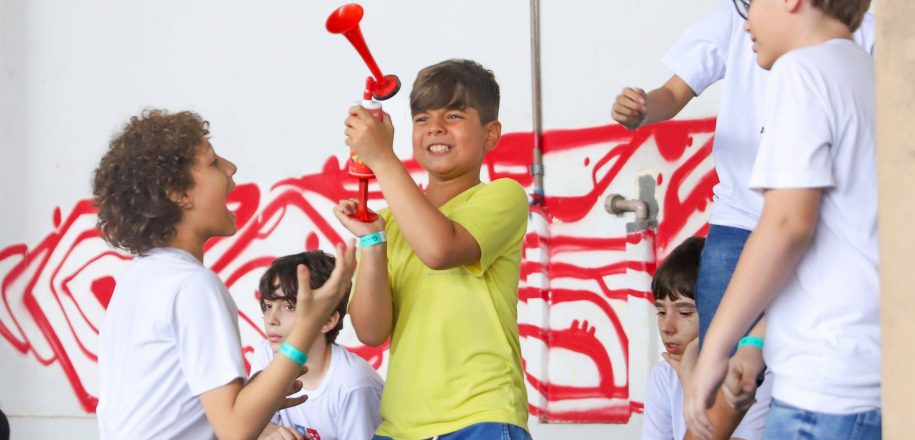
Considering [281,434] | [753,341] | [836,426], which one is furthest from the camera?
[281,434]

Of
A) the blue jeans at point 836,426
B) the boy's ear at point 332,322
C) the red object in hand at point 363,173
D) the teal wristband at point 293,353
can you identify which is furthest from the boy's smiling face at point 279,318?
the blue jeans at point 836,426

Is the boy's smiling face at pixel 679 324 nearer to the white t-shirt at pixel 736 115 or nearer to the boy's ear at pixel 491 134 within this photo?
the white t-shirt at pixel 736 115

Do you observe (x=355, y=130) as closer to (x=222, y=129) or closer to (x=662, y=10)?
(x=662, y=10)

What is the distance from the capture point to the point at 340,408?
330 centimetres

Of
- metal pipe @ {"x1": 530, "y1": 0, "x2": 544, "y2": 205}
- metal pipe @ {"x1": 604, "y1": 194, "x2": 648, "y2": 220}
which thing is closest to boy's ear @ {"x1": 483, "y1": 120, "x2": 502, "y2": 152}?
metal pipe @ {"x1": 604, "y1": 194, "x2": 648, "y2": 220}

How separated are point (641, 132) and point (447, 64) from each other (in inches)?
59.4

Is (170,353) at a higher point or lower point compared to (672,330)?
higher

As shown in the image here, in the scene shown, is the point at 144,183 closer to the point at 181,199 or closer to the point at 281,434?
the point at 181,199

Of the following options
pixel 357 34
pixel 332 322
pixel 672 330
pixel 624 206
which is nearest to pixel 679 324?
pixel 672 330

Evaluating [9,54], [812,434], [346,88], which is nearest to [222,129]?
[346,88]

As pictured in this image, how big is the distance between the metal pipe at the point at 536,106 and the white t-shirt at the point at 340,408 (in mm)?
1223

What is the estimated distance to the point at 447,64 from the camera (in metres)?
2.83

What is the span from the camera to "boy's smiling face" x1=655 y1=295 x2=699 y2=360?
3.41 meters

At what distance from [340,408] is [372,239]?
2.88 ft
